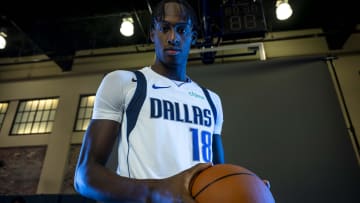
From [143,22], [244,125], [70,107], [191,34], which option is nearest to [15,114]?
[70,107]

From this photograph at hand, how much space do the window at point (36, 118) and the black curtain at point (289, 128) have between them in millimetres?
4791

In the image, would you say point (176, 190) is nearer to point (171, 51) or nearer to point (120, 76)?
point (120, 76)

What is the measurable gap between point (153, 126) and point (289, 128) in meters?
2.69

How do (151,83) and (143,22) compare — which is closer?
(151,83)

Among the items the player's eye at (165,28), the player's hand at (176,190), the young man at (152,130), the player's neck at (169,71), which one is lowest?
the player's hand at (176,190)

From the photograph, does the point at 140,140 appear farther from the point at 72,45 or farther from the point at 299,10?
the point at 72,45

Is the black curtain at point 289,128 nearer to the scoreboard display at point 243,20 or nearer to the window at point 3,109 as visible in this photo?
the scoreboard display at point 243,20

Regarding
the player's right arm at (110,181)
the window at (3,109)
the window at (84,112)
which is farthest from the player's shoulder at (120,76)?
the window at (3,109)

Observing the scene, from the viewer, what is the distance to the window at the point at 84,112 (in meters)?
6.46

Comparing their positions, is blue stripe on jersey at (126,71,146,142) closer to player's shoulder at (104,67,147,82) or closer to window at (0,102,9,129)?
player's shoulder at (104,67,147,82)

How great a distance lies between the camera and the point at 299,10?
19.5ft

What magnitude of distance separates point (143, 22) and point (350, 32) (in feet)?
15.2

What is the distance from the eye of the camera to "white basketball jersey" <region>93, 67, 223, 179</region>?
79 centimetres

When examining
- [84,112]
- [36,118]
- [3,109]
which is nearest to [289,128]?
[84,112]
